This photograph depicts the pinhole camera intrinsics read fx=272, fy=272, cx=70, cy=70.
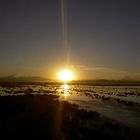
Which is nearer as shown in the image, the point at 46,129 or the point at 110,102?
the point at 46,129

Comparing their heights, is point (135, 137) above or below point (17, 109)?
below

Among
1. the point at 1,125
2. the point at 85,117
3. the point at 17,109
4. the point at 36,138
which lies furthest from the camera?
the point at 85,117

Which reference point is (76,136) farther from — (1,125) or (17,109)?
(17,109)

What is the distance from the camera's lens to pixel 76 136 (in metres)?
15.6

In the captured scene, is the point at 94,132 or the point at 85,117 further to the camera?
the point at 85,117

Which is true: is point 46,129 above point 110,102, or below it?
below

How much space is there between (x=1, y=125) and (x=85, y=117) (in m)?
9.40

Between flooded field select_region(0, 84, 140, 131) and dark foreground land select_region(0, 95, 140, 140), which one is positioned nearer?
dark foreground land select_region(0, 95, 140, 140)

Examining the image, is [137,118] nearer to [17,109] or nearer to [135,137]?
[135,137]

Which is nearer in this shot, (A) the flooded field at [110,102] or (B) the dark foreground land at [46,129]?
(B) the dark foreground land at [46,129]

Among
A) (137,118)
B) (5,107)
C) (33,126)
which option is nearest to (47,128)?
(33,126)

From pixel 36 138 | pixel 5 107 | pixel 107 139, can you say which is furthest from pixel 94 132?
pixel 5 107

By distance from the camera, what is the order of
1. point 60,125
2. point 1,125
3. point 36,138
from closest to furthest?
point 36,138 → point 1,125 → point 60,125

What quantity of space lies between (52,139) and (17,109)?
25.4ft
